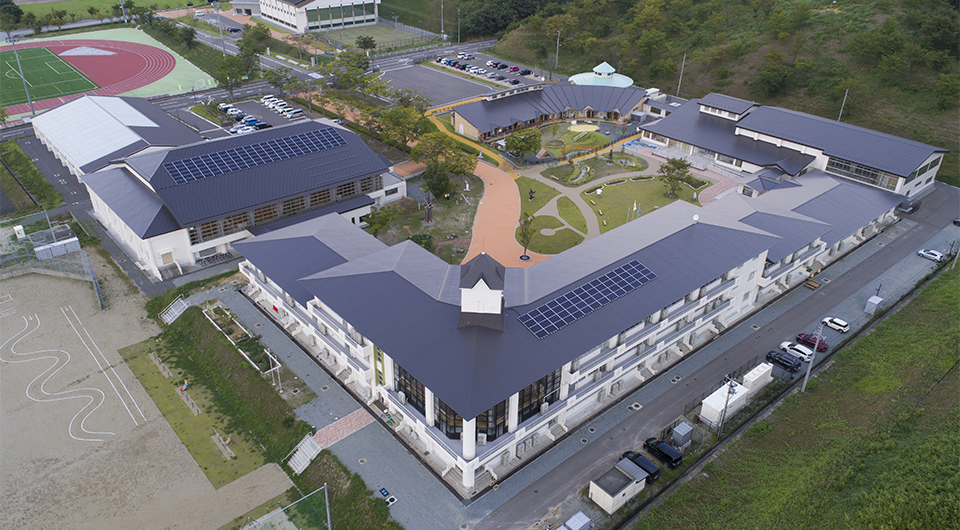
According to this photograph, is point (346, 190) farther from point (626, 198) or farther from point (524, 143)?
point (626, 198)

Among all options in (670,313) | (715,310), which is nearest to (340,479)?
(670,313)

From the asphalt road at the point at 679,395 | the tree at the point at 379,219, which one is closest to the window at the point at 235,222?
the tree at the point at 379,219

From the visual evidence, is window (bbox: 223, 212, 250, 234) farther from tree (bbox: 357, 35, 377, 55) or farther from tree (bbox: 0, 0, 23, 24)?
tree (bbox: 0, 0, 23, 24)

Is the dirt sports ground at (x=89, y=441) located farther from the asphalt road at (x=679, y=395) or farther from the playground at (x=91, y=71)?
the playground at (x=91, y=71)

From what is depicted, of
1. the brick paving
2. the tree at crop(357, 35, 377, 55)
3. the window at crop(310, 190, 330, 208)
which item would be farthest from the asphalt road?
the tree at crop(357, 35, 377, 55)

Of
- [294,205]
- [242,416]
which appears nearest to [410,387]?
[242,416]

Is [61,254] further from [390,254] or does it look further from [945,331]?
[945,331]
